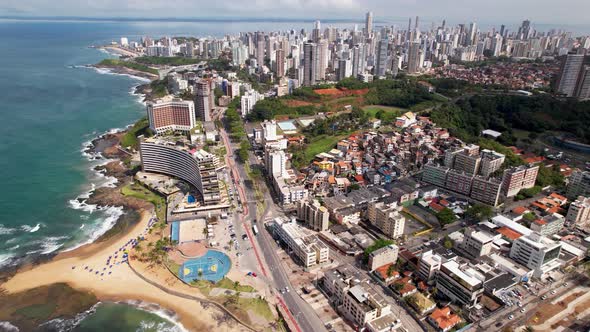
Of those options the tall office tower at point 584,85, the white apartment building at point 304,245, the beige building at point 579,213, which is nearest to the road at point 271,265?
the white apartment building at point 304,245

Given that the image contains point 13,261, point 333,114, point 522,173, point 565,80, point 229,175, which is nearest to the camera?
point 13,261

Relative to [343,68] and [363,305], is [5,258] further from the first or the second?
[343,68]

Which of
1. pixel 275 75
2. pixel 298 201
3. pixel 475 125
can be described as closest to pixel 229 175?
pixel 298 201

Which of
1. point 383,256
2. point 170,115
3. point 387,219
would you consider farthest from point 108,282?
point 170,115

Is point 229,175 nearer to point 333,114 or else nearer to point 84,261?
point 84,261

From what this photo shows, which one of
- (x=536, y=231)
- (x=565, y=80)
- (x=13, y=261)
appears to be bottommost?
(x=13, y=261)

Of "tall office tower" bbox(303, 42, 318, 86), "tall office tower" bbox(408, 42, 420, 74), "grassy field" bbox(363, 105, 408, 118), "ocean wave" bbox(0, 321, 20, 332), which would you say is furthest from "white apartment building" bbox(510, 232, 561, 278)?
"tall office tower" bbox(408, 42, 420, 74)

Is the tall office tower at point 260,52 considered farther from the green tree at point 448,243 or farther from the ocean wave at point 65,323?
the ocean wave at point 65,323
